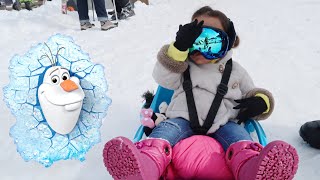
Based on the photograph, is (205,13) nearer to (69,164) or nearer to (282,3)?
(69,164)

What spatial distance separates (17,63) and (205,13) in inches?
30.0

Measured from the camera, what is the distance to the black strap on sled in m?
1.38

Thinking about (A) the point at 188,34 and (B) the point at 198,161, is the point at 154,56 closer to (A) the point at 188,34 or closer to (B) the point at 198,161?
(A) the point at 188,34

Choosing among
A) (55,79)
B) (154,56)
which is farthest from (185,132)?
(154,56)

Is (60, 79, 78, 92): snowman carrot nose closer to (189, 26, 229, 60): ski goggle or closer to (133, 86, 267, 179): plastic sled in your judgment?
(133, 86, 267, 179): plastic sled

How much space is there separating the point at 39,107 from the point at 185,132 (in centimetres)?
54

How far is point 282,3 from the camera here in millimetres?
4469

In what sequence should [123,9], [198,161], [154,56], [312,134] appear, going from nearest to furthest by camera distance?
[198,161]
[312,134]
[154,56]
[123,9]

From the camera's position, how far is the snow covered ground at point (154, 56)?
1.51 m

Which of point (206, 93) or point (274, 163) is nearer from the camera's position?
point (274, 163)

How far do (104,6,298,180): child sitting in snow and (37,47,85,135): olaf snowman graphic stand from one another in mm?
258

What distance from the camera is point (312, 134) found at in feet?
4.99

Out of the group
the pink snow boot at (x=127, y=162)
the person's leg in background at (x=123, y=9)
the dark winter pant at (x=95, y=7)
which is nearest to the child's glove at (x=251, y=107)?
the pink snow boot at (x=127, y=162)

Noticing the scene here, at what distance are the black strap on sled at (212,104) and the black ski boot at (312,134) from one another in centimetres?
42
